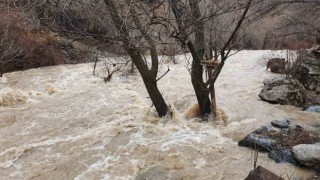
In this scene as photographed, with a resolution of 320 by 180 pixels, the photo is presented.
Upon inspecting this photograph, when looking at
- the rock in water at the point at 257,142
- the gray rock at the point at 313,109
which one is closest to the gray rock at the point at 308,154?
the rock in water at the point at 257,142

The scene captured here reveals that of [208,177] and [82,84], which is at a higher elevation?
[82,84]

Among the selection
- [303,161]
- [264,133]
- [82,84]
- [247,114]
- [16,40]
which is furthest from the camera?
[16,40]

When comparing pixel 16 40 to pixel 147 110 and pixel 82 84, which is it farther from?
pixel 147 110

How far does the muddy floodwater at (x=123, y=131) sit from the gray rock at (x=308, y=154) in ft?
0.53

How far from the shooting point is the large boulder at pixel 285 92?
377 inches

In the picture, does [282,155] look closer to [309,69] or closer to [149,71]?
[149,71]

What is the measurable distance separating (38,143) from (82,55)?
10688mm

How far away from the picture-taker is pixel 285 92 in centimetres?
991

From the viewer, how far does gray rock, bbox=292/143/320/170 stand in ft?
18.7

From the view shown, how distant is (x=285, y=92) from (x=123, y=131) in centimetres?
470

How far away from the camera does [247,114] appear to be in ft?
29.2

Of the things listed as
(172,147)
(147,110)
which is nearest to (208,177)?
(172,147)

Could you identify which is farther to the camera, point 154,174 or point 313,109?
point 313,109

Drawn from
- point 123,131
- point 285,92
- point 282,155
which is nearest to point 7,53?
point 123,131
